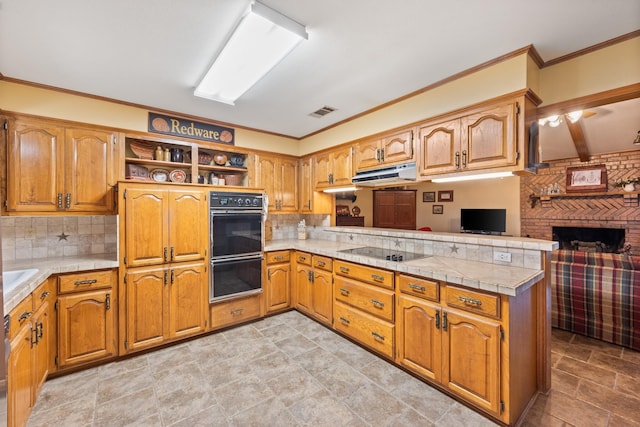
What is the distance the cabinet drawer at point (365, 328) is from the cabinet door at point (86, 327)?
83.1 inches

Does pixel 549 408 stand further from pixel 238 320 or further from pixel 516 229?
pixel 516 229

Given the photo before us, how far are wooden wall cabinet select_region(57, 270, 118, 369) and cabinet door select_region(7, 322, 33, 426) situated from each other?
51 centimetres

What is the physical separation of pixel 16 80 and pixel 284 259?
2.99 meters

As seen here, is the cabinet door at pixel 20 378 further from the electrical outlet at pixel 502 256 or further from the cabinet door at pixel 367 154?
the electrical outlet at pixel 502 256

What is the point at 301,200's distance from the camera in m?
4.23

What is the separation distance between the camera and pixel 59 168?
8.56 ft

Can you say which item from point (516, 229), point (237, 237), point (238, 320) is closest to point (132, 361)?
point (238, 320)

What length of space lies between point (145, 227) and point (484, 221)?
6289 mm

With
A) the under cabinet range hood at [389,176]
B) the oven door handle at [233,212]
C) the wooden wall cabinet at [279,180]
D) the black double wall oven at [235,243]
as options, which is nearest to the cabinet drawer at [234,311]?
the black double wall oven at [235,243]

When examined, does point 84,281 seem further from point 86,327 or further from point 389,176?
point 389,176

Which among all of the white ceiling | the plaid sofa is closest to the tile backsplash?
the white ceiling

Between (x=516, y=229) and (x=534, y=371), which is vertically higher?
(x=516, y=229)

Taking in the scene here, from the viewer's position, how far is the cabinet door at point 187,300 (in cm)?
286

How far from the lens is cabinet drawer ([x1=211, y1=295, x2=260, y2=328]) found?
313 centimetres
